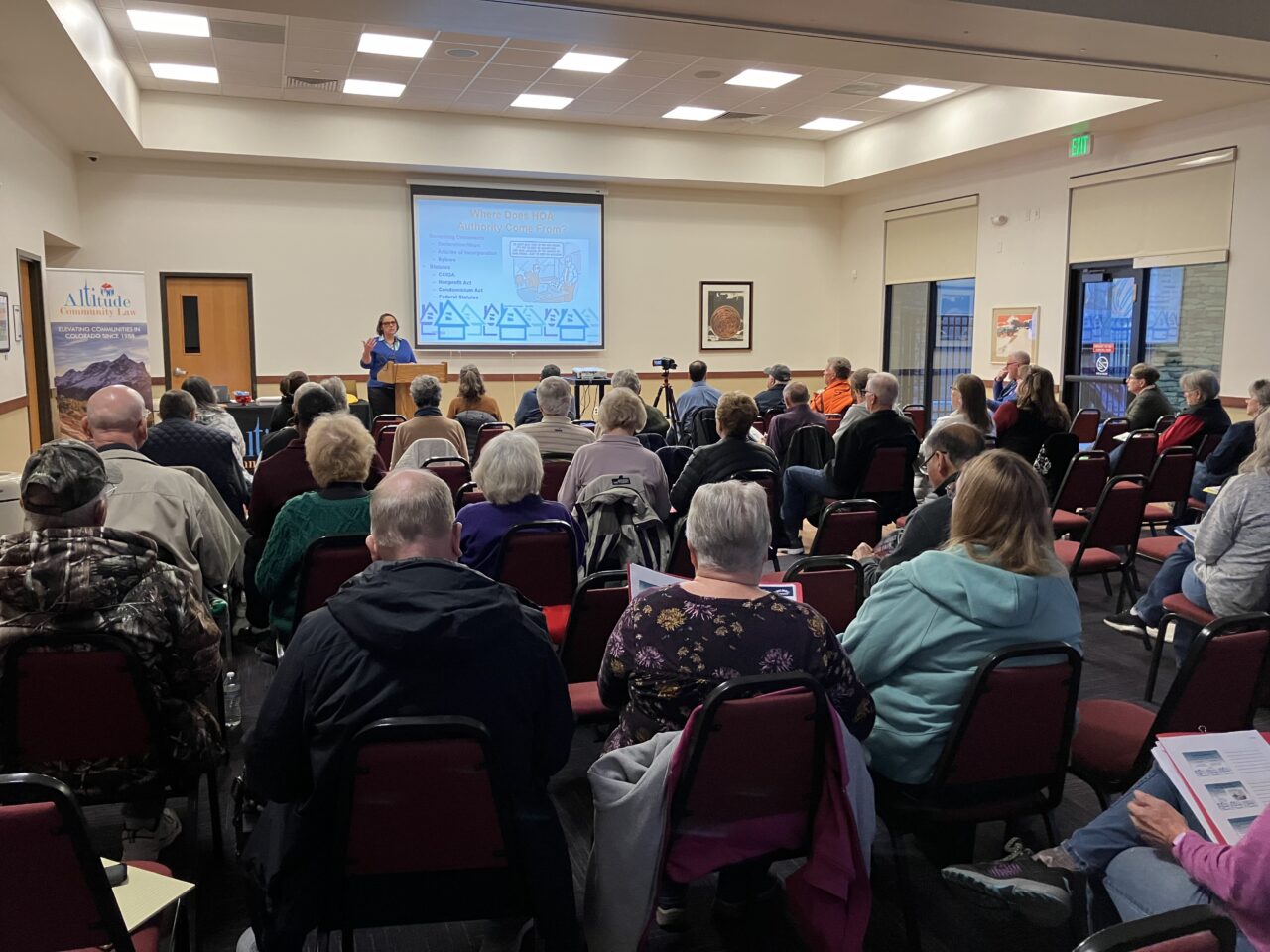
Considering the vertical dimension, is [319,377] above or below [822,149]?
below

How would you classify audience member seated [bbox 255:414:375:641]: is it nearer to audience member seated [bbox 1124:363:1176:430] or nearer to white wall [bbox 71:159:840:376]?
audience member seated [bbox 1124:363:1176:430]

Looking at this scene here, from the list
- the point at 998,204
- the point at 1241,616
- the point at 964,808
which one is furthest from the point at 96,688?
the point at 998,204

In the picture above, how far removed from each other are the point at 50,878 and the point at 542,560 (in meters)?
1.96

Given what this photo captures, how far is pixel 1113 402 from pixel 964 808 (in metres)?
9.20

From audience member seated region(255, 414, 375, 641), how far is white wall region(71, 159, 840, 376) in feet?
28.8

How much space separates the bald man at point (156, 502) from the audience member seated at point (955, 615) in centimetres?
211

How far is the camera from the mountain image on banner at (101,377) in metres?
8.72

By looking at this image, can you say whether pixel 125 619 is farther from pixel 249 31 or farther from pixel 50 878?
pixel 249 31

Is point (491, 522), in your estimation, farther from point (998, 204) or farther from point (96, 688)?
point (998, 204)

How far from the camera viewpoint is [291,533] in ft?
10.7

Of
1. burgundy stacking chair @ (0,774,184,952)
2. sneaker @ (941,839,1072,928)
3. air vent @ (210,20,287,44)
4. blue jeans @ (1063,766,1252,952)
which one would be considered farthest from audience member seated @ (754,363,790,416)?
burgundy stacking chair @ (0,774,184,952)

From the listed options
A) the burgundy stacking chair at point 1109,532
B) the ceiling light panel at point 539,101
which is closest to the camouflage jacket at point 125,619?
the burgundy stacking chair at point 1109,532

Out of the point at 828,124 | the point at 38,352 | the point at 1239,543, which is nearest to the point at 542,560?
the point at 1239,543

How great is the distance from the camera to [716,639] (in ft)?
6.71
